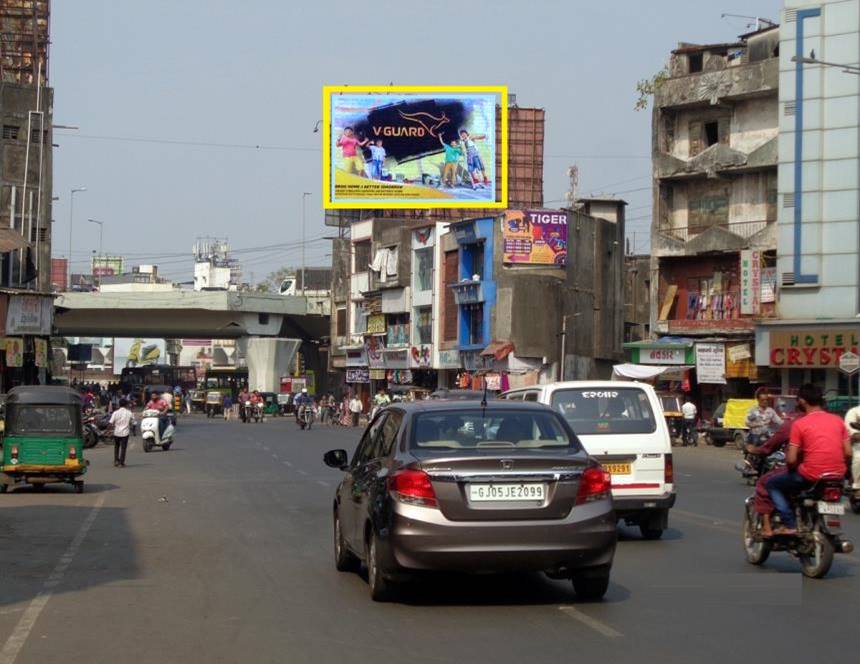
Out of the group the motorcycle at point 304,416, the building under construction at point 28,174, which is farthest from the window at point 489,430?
the motorcycle at point 304,416

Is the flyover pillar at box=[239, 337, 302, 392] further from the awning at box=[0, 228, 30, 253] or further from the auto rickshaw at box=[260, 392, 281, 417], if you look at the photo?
the awning at box=[0, 228, 30, 253]

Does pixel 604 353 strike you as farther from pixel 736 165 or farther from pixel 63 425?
pixel 63 425

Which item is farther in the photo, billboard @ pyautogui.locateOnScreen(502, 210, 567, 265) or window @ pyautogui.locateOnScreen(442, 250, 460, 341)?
window @ pyautogui.locateOnScreen(442, 250, 460, 341)

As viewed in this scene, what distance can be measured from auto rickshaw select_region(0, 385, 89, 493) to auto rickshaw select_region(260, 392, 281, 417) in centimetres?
5852

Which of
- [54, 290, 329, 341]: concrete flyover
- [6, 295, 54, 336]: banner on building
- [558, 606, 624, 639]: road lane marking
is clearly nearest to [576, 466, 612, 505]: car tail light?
[558, 606, 624, 639]: road lane marking

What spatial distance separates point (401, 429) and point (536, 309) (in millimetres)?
53819

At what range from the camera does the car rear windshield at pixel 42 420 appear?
25.4m

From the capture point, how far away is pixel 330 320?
324 feet

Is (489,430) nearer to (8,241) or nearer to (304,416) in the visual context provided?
(8,241)

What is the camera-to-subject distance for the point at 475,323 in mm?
69188

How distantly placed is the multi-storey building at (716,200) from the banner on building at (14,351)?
79.7 ft

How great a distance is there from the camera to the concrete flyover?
84.8m

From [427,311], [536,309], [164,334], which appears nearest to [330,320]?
[164,334]

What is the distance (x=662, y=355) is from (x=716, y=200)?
21.8 ft
